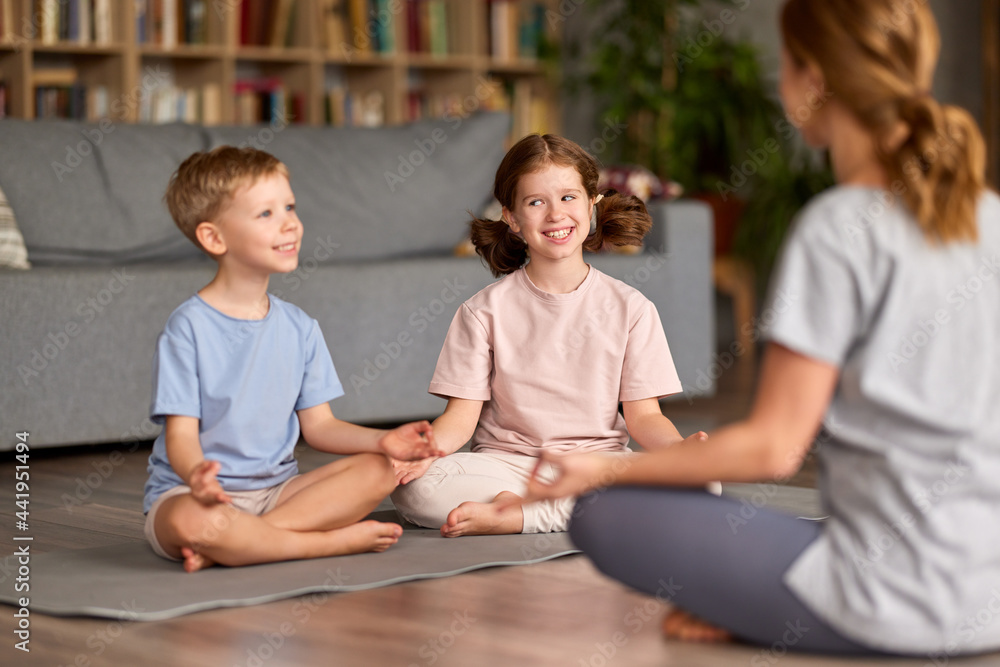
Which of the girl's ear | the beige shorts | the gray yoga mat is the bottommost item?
the gray yoga mat

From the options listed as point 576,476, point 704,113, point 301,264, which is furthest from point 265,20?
point 576,476

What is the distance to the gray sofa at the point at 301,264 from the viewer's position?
2.63 meters

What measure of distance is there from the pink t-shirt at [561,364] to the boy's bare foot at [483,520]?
0.42ft

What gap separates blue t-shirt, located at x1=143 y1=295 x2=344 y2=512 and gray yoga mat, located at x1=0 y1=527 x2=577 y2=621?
0.12 metres

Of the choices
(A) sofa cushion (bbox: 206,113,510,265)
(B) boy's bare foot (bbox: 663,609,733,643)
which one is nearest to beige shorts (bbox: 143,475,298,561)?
(B) boy's bare foot (bbox: 663,609,733,643)

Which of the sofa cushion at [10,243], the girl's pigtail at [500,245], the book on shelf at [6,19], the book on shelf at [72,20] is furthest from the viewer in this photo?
the book on shelf at [72,20]

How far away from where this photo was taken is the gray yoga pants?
3.92ft

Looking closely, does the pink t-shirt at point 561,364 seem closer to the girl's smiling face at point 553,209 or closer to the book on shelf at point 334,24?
the girl's smiling face at point 553,209

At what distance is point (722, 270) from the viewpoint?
16.0ft

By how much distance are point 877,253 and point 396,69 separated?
13.9ft

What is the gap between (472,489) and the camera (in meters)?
1.90

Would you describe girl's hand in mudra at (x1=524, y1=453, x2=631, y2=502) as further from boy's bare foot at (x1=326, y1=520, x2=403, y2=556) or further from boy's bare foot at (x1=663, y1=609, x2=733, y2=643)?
boy's bare foot at (x1=326, y1=520, x2=403, y2=556)

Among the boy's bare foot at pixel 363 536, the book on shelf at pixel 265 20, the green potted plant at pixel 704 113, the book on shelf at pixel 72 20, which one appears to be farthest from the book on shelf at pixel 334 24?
the boy's bare foot at pixel 363 536

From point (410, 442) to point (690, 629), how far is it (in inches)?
19.1
